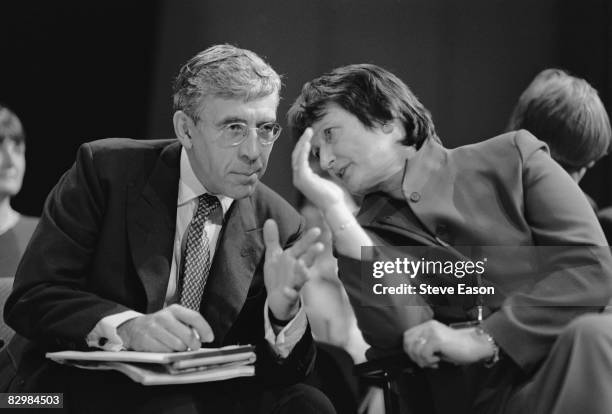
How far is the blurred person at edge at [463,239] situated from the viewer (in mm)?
1894

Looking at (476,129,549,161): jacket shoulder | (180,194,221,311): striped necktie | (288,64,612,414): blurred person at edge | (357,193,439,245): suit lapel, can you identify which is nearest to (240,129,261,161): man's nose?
(288,64,612,414): blurred person at edge

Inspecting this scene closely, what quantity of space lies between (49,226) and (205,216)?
1.44ft

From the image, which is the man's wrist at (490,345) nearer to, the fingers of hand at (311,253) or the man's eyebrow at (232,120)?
the fingers of hand at (311,253)

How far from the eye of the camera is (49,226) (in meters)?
2.17

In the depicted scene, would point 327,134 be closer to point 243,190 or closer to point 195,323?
point 243,190

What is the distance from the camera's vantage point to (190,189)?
2.30 metres

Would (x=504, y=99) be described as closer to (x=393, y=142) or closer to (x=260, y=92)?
(x=393, y=142)

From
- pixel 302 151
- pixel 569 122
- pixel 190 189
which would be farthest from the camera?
pixel 569 122

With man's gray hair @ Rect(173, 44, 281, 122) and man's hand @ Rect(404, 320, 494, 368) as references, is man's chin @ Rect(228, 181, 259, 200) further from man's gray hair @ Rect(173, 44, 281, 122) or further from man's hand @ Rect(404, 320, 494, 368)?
man's hand @ Rect(404, 320, 494, 368)

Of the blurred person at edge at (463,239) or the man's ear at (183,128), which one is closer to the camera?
the blurred person at edge at (463,239)

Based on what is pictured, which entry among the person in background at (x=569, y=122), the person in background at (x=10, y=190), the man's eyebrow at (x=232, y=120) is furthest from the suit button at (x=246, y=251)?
the person in background at (x=569, y=122)

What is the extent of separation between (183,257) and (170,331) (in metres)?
0.34

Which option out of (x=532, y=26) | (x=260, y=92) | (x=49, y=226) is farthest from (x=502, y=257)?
(x=49, y=226)

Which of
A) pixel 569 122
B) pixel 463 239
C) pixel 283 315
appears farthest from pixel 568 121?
pixel 283 315
